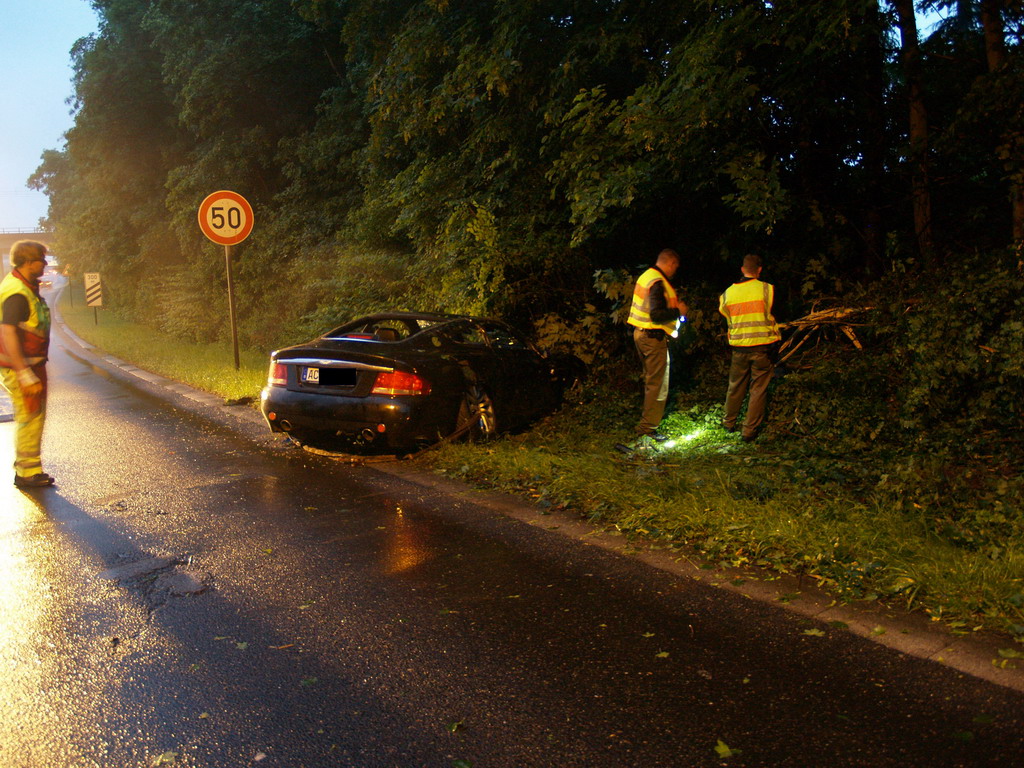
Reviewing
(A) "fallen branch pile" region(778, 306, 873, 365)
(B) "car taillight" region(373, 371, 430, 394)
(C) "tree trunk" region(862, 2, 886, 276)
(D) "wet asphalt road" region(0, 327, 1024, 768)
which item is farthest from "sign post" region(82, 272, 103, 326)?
(A) "fallen branch pile" region(778, 306, 873, 365)

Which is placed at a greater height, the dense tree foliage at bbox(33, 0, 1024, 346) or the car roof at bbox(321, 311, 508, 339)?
the dense tree foliage at bbox(33, 0, 1024, 346)

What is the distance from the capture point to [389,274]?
15.7 m

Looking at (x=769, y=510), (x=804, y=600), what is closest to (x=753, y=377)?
(x=769, y=510)

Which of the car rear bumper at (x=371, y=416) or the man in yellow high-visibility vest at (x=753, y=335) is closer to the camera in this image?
the car rear bumper at (x=371, y=416)

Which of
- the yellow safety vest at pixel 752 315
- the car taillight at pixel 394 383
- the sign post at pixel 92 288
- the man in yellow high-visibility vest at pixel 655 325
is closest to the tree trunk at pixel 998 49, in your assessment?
the yellow safety vest at pixel 752 315

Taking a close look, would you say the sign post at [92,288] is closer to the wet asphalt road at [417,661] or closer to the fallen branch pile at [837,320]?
the wet asphalt road at [417,661]

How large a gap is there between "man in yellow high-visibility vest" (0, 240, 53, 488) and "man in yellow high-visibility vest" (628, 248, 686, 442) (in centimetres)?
506

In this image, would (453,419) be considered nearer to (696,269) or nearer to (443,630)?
(443,630)

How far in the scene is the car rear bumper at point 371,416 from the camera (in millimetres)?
6949

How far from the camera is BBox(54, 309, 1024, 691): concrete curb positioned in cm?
338

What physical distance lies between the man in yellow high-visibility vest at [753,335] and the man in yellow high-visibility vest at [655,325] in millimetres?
588

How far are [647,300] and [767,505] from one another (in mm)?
2841

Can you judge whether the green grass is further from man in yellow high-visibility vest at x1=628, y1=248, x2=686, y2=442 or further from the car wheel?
man in yellow high-visibility vest at x1=628, y1=248, x2=686, y2=442

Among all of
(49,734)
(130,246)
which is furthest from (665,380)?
(130,246)
